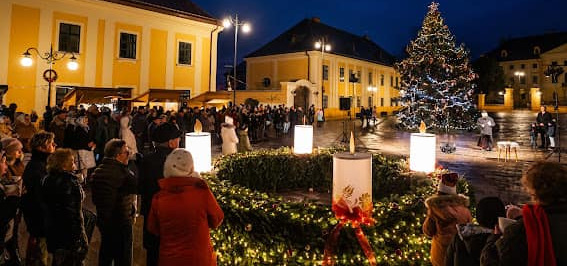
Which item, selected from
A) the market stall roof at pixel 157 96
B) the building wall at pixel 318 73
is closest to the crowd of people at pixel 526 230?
the market stall roof at pixel 157 96

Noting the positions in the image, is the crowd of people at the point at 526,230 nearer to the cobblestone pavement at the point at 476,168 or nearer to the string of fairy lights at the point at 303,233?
the string of fairy lights at the point at 303,233

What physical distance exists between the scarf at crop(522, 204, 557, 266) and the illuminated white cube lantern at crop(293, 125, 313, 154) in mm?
5302

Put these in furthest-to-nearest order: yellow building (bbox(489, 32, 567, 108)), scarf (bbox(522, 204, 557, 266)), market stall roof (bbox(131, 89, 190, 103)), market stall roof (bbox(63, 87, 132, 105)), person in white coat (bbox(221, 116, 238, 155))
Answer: yellow building (bbox(489, 32, 567, 108)) → market stall roof (bbox(131, 89, 190, 103)) → market stall roof (bbox(63, 87, 132, 105)) → person in white coat (bbox(221, 116, 238, 155)) → scarf (bbox(522, 204, 557, 266))

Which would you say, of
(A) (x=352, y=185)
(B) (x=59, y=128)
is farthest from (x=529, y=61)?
(A) (x=352, y=185)

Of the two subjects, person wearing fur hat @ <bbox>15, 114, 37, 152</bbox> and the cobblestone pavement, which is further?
person wearing fur hat @ <bbox>15, 114, 37, 152</bbox>

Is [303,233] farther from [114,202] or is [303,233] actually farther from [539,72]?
[539,72]

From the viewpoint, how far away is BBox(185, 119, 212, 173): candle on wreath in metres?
5.12

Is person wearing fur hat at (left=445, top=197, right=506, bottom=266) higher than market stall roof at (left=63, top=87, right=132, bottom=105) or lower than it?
lower

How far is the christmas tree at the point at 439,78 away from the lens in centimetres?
2397

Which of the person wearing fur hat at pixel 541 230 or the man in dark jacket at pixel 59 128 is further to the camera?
the man in dark jacket at pixel 59 128

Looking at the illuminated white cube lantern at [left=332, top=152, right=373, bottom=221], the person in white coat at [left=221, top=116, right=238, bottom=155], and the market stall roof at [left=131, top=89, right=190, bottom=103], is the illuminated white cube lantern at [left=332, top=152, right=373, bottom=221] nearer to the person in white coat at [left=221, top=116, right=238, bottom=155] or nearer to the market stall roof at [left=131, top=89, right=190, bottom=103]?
the person in white coat at [left=221, top=116, right=238, bottom=155]

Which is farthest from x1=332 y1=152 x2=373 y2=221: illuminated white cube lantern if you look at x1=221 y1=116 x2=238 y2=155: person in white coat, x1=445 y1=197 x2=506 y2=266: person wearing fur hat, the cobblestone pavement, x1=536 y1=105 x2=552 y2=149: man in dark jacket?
x1=536 y1=105 x2=552 y2=149: man in dark jacket

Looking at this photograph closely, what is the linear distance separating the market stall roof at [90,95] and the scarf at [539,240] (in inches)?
750

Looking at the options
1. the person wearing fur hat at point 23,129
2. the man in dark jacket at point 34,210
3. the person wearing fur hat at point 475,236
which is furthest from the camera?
the person wearing fur hat at point 23,129
